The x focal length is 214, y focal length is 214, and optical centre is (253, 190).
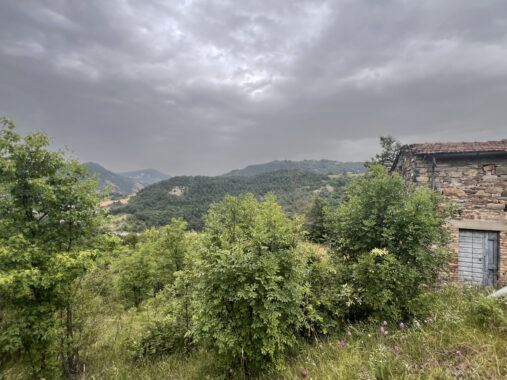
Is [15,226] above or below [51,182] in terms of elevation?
below

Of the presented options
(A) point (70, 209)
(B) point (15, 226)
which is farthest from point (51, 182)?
(B) point (15, 226)

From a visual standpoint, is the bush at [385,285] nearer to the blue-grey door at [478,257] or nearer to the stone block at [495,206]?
the blue-grey door at [478,257]

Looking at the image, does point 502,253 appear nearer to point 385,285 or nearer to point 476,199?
point 476,199

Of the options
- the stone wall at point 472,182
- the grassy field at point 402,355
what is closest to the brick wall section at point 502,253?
the stone wall at point 472,182

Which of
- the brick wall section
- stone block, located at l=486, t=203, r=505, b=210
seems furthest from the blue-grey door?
stone block, located at l=486, t=203, r=505, b=210

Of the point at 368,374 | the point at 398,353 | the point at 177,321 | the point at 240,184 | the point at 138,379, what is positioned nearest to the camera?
the point at 368,374

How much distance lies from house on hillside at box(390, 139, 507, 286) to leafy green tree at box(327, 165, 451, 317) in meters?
4.06

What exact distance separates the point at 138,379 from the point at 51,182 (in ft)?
16.7

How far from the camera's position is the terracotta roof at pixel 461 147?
785 centimetres

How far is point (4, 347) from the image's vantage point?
428cm

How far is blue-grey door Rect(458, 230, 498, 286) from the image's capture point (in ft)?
26.4

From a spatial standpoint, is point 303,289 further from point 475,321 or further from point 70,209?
point 70,209

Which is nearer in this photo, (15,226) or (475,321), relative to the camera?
(475,321)

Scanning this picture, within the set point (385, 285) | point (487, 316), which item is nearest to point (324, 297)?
point (385, 285)
